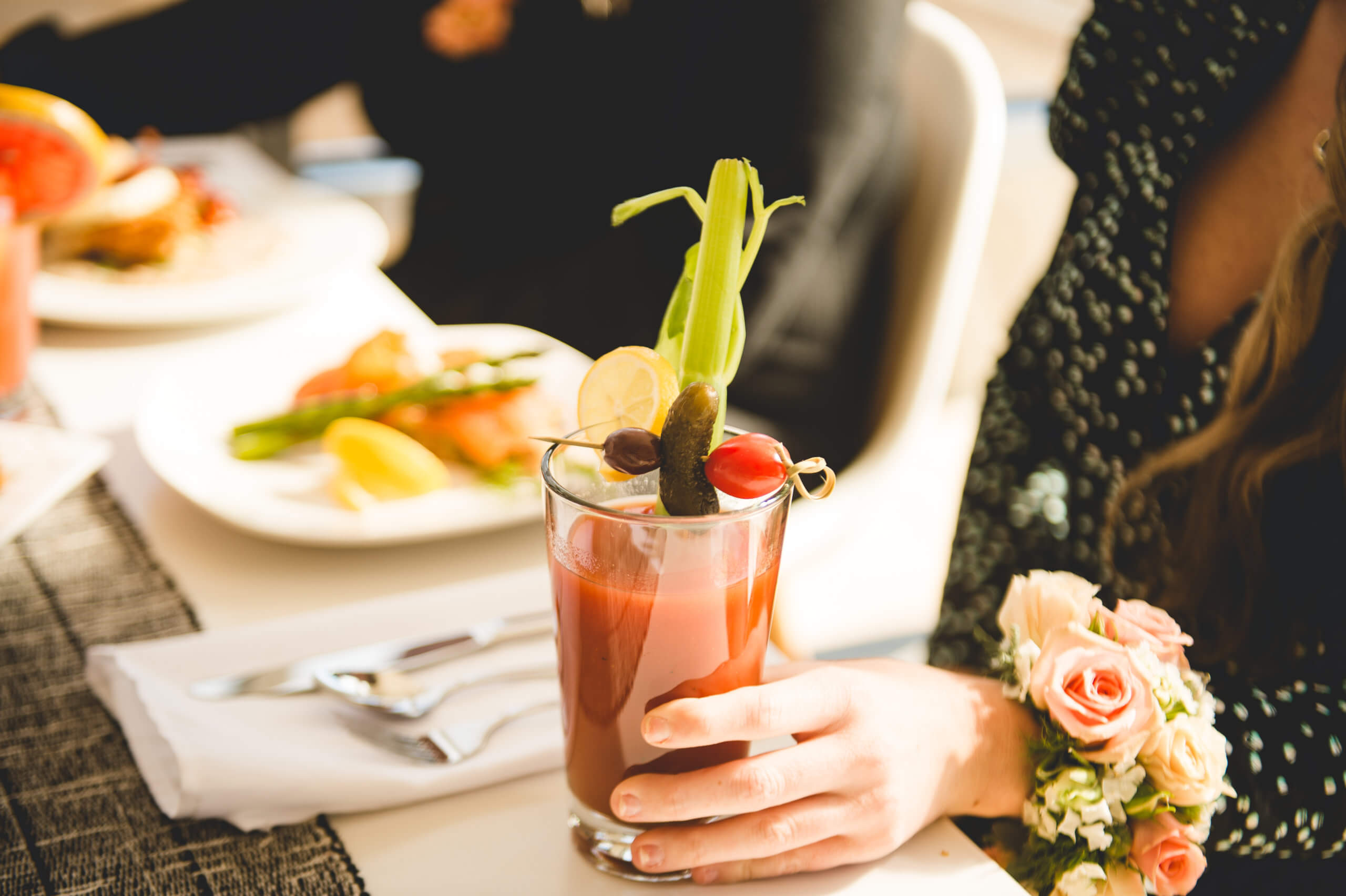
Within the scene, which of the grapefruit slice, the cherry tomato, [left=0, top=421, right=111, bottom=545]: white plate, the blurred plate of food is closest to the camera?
the cherry tomato

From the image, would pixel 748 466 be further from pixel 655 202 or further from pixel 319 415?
pixel 319 415

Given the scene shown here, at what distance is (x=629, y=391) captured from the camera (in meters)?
0.47

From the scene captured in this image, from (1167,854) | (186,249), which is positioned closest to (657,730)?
(1167,854)

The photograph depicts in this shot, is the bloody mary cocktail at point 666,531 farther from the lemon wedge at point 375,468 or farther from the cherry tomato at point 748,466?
the lemon wedge at point 375,468

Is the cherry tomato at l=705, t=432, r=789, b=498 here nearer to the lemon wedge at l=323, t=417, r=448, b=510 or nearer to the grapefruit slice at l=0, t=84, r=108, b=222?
the lemon wedge at l=323, t=417, r=448, b=510

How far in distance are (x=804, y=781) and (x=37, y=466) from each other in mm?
624

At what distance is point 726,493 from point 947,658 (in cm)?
59

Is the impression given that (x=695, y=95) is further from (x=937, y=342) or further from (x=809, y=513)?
(x=809, y=513)

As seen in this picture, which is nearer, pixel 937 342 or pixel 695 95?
pixel 937 342

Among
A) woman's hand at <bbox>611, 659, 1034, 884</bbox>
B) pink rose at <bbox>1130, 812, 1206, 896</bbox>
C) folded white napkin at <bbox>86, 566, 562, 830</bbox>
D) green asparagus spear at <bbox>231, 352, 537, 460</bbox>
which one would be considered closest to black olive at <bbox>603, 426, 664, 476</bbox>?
woman's hand at <bbox>611, 659, 1034, 884</bbox>

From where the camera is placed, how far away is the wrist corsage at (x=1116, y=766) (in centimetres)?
52

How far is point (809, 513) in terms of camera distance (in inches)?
43.4

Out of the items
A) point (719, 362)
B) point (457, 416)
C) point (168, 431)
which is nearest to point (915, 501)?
point (457, 416)

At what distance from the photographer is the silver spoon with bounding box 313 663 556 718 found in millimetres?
584
